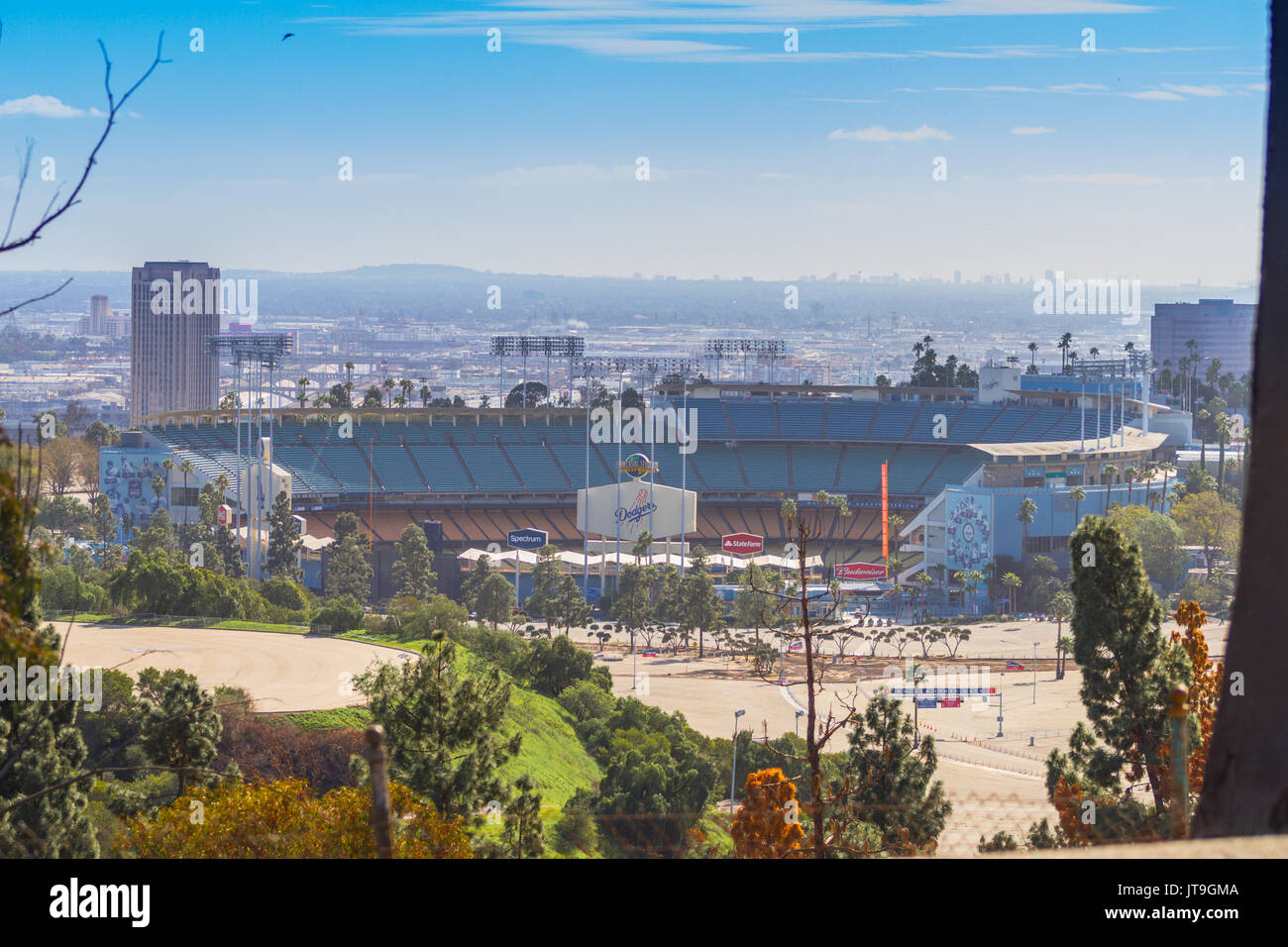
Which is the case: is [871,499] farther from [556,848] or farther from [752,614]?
[556,848]

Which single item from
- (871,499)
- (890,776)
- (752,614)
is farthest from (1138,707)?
(871,499)

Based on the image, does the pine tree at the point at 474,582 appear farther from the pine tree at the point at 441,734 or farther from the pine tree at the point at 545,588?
the pine tree at the point at 441,734

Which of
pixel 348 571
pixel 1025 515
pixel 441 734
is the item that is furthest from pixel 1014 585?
pixel 441 734

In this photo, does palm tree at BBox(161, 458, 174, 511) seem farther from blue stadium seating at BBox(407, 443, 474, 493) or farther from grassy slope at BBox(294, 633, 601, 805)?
grassy slope at BBox(294, 633, 601, 805)

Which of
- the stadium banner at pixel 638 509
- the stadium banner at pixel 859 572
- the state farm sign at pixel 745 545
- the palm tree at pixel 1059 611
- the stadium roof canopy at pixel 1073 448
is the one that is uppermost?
the stadium roof canopy at pixel 1073 448

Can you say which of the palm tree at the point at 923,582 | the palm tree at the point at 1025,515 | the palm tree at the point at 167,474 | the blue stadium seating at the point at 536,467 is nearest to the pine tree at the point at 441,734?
the palm tree at the point at 923,582

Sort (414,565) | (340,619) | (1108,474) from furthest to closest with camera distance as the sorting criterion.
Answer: (1108,474), (414,565), (340,619)

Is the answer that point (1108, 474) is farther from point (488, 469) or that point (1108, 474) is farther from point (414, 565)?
point (488, 469)
